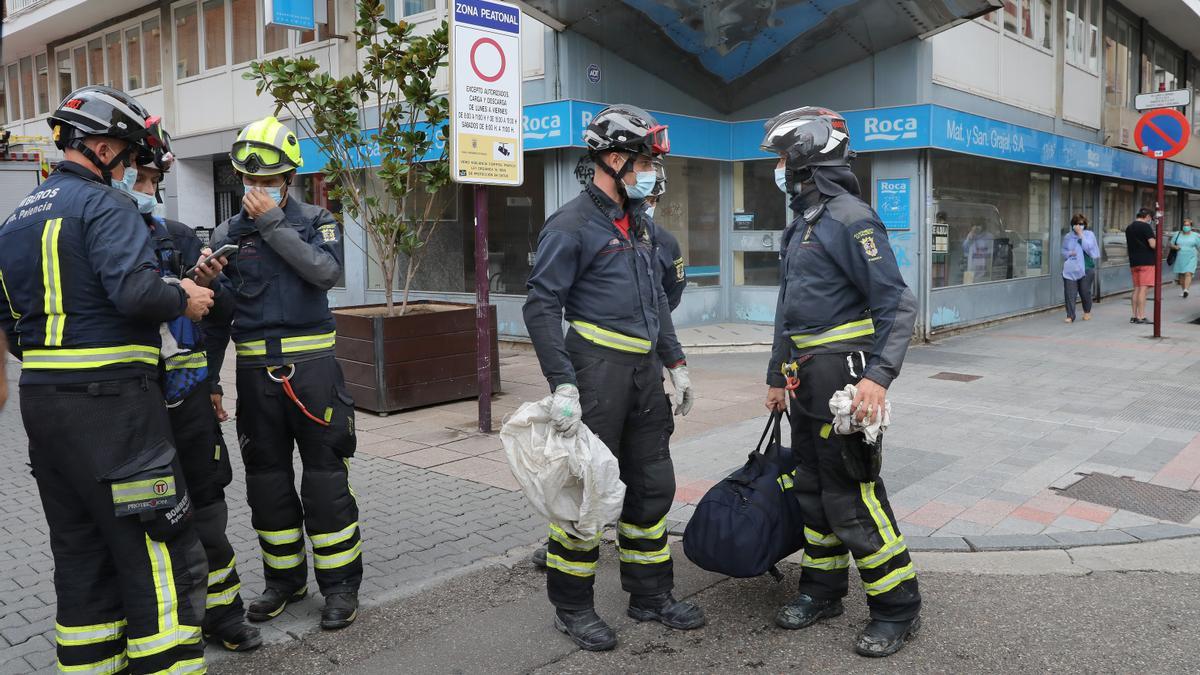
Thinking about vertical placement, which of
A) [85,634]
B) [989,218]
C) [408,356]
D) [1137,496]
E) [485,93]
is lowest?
[1137,496]

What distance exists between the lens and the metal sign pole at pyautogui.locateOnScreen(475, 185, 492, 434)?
25.0 feet

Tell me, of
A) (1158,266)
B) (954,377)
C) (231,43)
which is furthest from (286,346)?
(231,43)

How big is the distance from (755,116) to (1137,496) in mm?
9123

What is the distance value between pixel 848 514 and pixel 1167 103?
11436 mm

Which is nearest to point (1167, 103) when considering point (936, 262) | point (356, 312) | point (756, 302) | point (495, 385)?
point (936, 262)

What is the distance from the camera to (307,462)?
4004 mm

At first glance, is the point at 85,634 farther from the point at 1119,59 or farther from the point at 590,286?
the point at 1119,59

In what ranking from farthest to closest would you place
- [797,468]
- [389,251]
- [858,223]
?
[389,251] < [797,468] < [858,223]

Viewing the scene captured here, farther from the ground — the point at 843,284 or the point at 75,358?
the point at 843,284

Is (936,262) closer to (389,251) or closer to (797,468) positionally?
(389,251)

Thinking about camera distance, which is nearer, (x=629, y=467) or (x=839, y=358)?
(x=839, y=358)

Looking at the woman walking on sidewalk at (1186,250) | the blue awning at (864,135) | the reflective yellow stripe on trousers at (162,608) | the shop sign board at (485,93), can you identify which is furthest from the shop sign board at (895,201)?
the reflective yellow stripe on trousers at (162,608)

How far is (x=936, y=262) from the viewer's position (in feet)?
43.2

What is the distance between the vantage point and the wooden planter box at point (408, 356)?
8.23 metres
